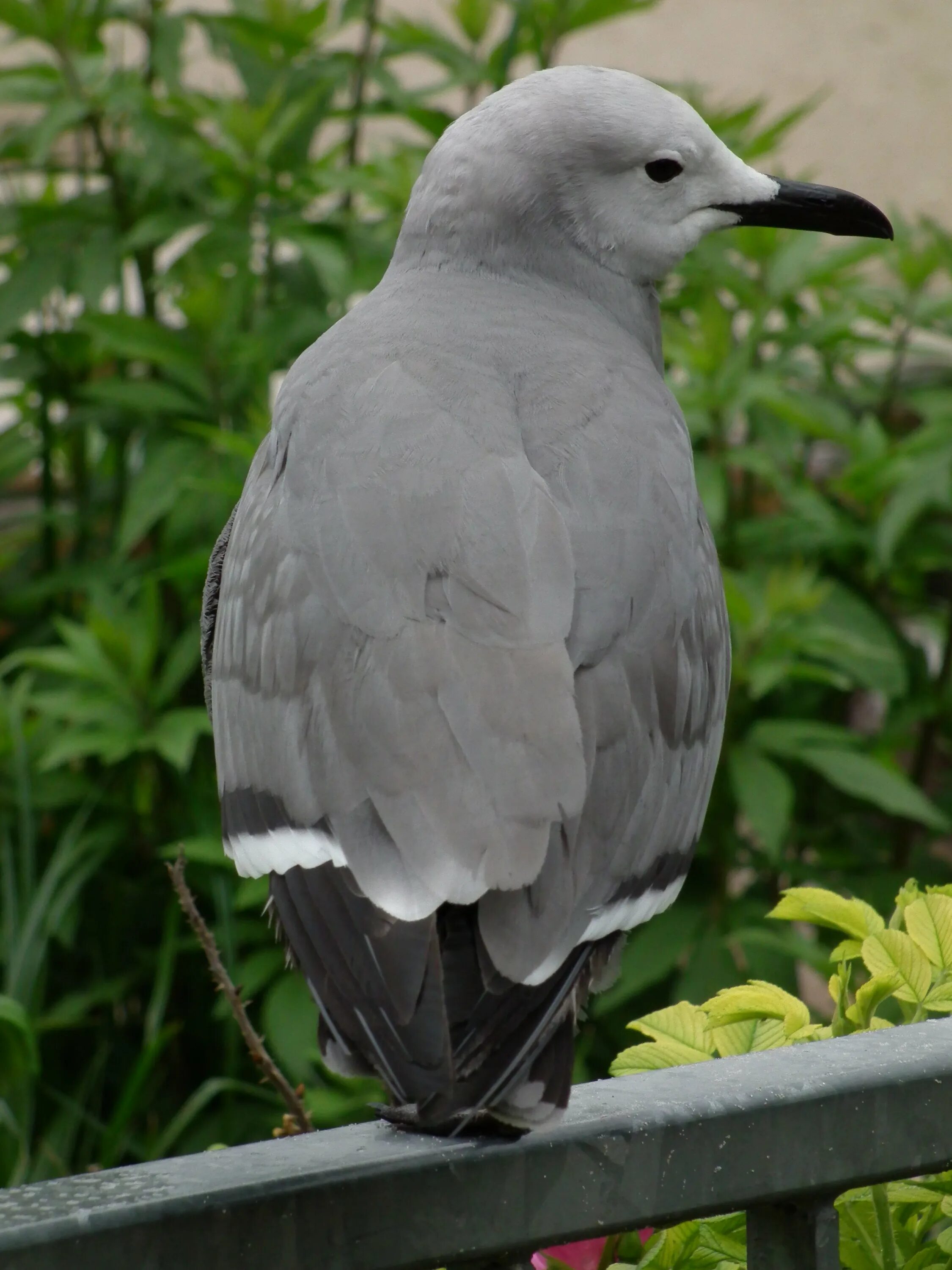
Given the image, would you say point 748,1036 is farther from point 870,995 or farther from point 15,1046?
point 15,1046

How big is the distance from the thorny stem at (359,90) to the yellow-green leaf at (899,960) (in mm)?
1959

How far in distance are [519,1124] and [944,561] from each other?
203 centimetres

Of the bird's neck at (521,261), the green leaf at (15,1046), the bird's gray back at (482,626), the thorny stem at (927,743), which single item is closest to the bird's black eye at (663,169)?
the bird's neck at (521,261)

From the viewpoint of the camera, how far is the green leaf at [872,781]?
2.52 meters

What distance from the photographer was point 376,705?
1.21m

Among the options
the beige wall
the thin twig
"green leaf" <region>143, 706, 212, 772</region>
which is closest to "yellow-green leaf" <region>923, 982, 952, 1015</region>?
the thin twig

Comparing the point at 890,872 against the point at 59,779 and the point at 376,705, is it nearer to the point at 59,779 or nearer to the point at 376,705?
the point at 59,779

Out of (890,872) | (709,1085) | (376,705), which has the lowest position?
(890,872)

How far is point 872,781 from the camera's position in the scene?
8.41ft

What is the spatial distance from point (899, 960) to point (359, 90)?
2.27m

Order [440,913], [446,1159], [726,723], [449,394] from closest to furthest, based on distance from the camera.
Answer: [446,1159] < [440,913] < [449,394] < [726,723]

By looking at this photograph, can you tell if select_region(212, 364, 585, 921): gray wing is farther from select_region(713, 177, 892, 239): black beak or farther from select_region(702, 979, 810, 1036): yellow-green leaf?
select_region(713, 177, 892, 239): black beak

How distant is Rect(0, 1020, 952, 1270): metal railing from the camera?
0.90 metres

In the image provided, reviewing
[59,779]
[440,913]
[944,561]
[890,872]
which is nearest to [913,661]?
[944,561]
